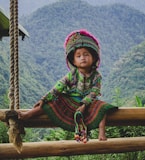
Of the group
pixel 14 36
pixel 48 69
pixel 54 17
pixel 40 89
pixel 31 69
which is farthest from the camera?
pixel 54 17

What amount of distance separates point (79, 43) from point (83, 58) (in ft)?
0.21

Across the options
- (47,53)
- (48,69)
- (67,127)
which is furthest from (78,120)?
(47,53)

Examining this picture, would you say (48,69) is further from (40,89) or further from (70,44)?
(70,44)

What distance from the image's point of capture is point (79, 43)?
5.90 feet

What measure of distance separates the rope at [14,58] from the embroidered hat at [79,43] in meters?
0.23

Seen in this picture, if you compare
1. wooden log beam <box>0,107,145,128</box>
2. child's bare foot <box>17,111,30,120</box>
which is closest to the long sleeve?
wooden log beam <box>0,107,145,128</box>

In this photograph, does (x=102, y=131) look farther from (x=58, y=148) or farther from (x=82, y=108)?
(x=58, y=148)

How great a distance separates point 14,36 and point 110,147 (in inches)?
28.8

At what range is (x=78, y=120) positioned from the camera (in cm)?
177

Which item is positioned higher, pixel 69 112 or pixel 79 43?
pixel 79 43

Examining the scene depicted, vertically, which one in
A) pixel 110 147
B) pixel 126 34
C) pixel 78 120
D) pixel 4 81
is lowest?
pixel 110 147

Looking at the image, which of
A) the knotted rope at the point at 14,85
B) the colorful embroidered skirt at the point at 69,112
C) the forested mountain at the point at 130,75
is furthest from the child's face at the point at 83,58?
the forested mountain at the point at 130,75

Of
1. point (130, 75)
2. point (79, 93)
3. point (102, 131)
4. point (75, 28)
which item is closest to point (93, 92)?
point (79, 93)

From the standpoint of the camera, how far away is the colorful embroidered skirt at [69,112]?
179cm
